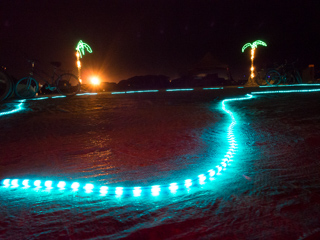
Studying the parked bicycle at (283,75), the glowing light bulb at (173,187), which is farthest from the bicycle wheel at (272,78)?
the glowing light bulb at (173,187)

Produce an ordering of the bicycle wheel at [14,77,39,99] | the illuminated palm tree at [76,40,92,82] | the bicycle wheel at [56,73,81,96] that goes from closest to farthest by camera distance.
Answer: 1. the bicycle wheel at [14,77,39,99]
2. the bicycle wheel at [56,73,81,96]
3. the illuminated palm tree at [76,40,92,82]

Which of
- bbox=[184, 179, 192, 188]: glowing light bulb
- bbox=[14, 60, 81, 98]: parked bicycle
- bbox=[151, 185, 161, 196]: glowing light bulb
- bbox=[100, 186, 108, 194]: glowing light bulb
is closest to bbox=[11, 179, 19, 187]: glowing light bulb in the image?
bbox=[100, 186, 108, 194]: glowing light bulb

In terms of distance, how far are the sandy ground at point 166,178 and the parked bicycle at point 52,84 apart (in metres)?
5.40

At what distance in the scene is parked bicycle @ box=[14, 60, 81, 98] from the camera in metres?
8.78

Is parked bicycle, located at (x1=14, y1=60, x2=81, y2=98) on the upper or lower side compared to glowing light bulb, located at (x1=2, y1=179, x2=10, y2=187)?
upper

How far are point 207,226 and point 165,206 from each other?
32cm

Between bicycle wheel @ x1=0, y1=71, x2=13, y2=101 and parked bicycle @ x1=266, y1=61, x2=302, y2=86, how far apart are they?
474 inches

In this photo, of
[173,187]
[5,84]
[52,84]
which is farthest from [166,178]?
[52,84]

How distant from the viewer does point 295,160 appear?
2.28 metres

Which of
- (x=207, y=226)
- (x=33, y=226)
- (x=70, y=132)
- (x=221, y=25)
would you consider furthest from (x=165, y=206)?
(x=221, y=25)

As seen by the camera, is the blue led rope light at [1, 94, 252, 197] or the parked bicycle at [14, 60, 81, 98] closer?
the blue led rope light at [1, 94, 252, 197]

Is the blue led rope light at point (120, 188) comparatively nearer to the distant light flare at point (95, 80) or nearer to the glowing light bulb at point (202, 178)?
the glowing light bulb at point (202, 178)

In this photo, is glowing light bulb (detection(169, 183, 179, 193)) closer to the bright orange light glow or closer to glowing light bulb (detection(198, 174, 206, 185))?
glowing light bulb (detection(198, 174, 206, 185))

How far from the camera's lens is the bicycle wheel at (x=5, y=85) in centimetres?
789
